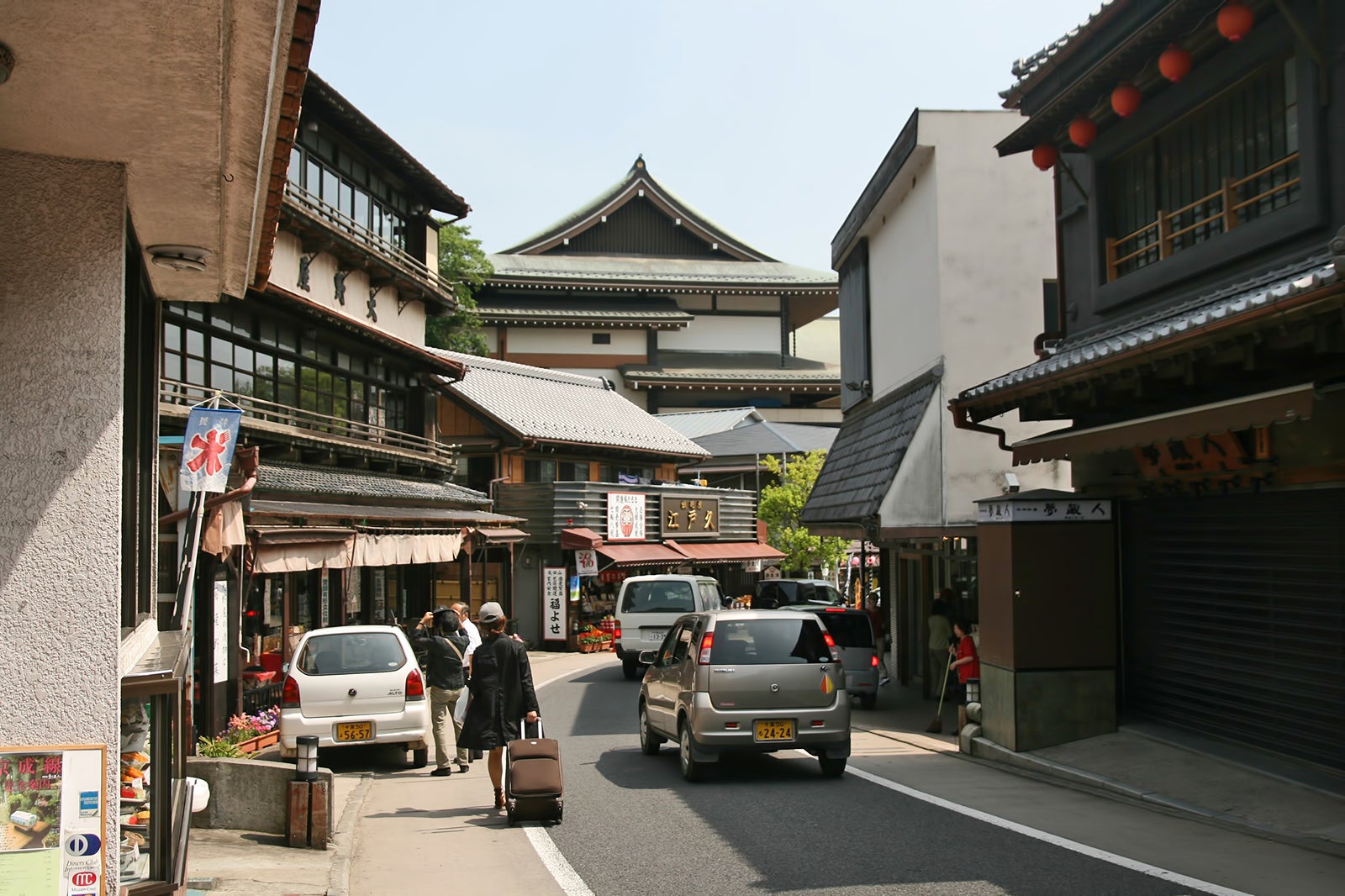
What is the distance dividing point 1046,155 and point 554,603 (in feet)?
75.6

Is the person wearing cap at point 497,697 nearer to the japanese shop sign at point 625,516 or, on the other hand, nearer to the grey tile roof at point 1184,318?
the grey tile roof at point 1184,318

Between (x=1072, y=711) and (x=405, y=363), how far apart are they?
62.4 feet

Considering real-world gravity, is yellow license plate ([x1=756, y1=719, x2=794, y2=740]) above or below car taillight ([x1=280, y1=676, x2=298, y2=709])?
below

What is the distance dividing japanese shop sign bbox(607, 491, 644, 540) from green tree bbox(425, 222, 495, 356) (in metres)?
9.40

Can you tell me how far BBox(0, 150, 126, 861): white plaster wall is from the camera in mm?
4578

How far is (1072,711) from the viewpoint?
1278 centimetres

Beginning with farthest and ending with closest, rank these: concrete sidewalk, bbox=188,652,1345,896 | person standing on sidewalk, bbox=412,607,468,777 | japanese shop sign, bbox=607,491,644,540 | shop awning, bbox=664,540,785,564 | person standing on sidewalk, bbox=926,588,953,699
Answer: shop awning, bbox=664,540,785,564 < japanese shop sign, bbox=607,491,644,540 < person standing on sidewalk, bbox=926,588,953,699 < person standing on sidewalk, bbox=412,607,468,777 < concrete sidewalk, bbox=188,652,1345,896

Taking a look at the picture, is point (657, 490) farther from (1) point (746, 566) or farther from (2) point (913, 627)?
(2) point (913, 627)

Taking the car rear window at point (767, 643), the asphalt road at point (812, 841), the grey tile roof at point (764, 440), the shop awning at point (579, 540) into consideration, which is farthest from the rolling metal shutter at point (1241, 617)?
the grey tile roof at point (764, 440)

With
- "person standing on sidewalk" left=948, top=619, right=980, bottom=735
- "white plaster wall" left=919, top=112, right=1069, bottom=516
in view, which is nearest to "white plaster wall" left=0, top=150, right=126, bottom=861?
"person standing on sidewalk" left=948, top=619, right=980, bottom=735

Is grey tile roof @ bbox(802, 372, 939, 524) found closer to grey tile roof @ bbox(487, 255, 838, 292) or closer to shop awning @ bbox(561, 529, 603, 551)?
shop awning @ bbox(561, 529, 603, 551)

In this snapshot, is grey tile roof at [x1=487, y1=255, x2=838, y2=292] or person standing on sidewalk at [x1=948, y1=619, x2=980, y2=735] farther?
grey tile roof at [x1=487, y1=255, x2=838, y2=292]

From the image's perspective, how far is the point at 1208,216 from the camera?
475 inches

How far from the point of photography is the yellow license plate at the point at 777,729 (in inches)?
472
